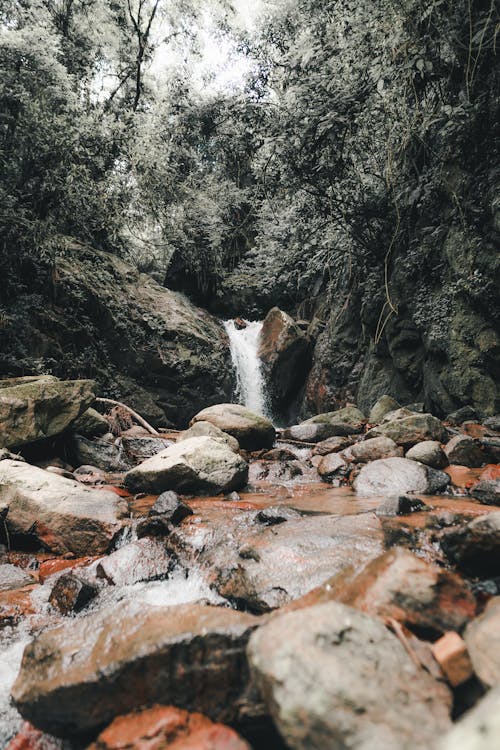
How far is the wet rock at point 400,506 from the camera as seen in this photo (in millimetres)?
3000

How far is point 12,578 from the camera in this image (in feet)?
9.05

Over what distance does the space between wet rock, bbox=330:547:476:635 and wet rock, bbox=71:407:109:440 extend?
19.5 feet

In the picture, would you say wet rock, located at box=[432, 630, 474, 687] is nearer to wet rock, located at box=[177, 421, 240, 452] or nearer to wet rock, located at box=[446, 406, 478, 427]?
wet rock, located at box=[177, 421, 240, 452]

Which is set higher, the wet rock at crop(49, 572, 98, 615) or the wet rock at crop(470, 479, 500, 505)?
the wet rock at crop(470, 479, 500, 505)

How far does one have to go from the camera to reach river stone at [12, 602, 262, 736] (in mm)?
1328

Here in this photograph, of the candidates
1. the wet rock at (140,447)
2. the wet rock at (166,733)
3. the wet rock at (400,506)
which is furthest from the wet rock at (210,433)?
the wet rock at (166,733)

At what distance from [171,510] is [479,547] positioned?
99.2 inches

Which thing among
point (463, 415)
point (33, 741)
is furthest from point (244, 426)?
point (33, 741)

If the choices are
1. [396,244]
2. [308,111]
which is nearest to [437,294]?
[396,244]

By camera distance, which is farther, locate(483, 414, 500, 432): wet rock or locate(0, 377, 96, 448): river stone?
locate(483, 414, 500, 432): wet rock

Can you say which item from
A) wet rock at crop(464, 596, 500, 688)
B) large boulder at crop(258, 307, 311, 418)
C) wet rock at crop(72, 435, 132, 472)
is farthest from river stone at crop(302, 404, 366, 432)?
wet rock at crop(464, 596, 500, 688)

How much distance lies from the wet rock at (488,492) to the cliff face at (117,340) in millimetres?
8137

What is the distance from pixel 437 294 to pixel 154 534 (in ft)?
20.3

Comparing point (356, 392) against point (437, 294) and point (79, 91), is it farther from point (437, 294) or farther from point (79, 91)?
point (79, 91)
